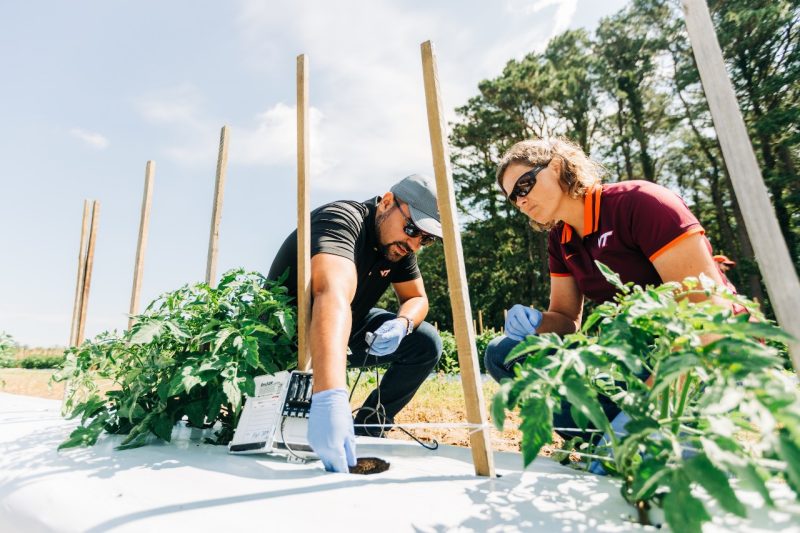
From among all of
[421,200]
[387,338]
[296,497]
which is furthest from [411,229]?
[296,497]

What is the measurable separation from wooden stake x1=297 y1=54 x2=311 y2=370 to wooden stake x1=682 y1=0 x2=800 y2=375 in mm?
1367

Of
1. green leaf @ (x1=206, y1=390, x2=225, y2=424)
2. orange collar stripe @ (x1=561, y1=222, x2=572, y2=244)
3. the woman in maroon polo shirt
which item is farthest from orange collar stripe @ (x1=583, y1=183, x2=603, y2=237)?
green leaf @ (x1=206, y1=390, x2=225, y2=424)

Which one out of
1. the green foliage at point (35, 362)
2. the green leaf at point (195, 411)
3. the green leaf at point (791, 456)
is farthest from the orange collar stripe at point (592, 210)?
the green foliage at point (35, 362)

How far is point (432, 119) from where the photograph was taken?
4.70 feet

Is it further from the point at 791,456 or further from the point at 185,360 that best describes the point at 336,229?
the point at 791,456

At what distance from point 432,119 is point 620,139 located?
20.9 metres

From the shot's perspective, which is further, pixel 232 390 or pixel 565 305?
pixel 565 305

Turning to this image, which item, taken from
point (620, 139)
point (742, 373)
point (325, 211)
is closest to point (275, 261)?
point (325, 211)

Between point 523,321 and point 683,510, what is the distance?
1.33m

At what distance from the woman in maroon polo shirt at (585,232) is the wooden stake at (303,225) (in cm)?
92

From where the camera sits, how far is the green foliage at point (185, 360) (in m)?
1.61

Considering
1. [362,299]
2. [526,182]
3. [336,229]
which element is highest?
[526,182]

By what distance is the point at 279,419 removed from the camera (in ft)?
5.15

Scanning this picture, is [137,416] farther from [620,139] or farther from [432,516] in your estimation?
[620,139]
